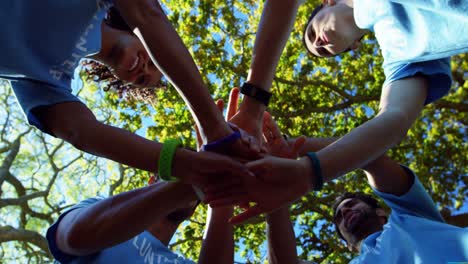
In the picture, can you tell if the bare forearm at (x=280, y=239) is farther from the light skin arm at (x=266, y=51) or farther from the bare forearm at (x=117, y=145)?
the bare forearm at (x=117, y=145)

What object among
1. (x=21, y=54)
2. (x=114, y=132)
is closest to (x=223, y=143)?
(x=114, y=132)

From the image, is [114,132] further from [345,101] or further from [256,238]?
[345,101]

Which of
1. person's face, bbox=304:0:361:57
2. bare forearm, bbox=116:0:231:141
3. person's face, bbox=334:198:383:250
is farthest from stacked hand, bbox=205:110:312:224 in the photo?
person's face, bbox=334:198:383:250

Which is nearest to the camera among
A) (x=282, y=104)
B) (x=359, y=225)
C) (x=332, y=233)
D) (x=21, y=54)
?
(x=21, y=54)

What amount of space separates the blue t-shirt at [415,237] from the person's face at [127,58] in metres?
1.84

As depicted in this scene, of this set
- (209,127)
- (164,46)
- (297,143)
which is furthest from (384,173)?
(164,46)

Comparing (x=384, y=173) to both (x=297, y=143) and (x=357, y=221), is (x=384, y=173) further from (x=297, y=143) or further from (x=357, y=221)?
(x=357, y=221)

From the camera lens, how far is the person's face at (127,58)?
2602mm

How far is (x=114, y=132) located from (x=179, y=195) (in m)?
0.46

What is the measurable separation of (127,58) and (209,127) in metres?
0.88

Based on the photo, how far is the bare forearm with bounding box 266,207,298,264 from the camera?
9.41ft

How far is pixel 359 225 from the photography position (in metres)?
3.53

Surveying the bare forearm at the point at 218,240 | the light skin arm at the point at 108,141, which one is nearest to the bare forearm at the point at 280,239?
the bare forearm at the point at 218,240

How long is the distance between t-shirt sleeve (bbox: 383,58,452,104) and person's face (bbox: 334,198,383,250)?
1.38m
